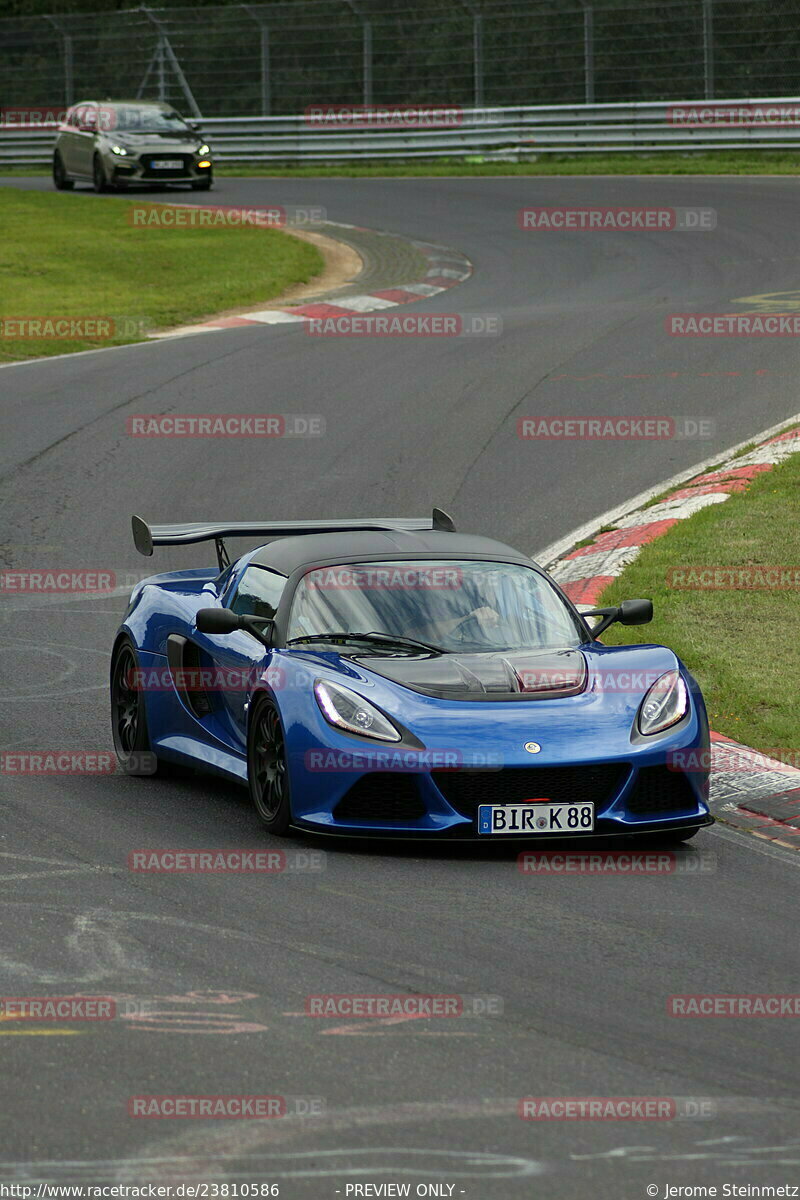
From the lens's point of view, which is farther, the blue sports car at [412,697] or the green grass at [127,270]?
the green grass at [127,270]

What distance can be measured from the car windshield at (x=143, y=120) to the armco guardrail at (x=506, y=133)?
600cm

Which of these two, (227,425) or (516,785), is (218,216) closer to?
(227,425)

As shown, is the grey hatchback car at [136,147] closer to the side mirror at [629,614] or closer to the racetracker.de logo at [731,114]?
the racetracker.de logo at [731,114]

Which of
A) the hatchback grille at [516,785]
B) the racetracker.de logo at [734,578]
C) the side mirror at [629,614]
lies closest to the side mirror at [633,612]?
the side mirror at [629,614]

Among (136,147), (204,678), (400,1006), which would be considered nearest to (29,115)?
(136,147)

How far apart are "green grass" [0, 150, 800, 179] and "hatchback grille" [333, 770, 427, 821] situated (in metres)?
28.1

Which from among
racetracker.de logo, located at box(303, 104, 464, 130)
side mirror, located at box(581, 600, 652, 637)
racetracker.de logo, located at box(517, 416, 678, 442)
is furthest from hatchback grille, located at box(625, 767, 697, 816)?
racetracker.de logo, located at box(303, 104, 464, 130)

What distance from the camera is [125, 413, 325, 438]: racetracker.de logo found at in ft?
57.5

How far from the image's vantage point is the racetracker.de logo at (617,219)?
28.3 meters

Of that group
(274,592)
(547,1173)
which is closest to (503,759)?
(274,592)

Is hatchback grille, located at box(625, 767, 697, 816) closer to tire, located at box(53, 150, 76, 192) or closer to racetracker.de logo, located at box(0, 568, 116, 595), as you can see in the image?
racetracker.de logo, located at box(0, 568, 116, 595)

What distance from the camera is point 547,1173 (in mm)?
4414

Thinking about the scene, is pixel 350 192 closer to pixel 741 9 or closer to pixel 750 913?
pixel 741 9

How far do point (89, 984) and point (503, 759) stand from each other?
2.32 metres
